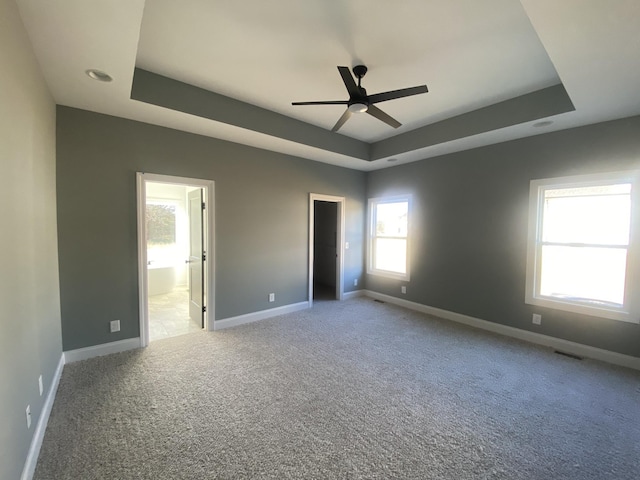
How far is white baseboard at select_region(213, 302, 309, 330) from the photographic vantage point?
12.8 ft

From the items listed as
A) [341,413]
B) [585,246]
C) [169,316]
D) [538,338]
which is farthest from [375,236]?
[169,316]

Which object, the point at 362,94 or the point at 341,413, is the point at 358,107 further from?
the point at 341,413

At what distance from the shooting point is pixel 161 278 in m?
6.11

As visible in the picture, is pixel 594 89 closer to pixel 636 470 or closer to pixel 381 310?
pixel 636 470

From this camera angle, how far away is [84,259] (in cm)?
292

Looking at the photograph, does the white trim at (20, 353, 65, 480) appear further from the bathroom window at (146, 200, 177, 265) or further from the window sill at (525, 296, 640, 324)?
the window sill at (525, 296, 640, 324)

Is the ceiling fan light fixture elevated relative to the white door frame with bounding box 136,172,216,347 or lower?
elevated

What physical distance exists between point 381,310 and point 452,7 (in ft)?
13.5

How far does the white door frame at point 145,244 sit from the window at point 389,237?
3.27 m

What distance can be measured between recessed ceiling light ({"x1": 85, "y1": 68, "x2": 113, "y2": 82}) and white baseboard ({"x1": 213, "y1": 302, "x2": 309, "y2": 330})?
2.98 meters

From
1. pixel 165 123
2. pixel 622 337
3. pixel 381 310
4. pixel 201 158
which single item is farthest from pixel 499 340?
pixel 165 123

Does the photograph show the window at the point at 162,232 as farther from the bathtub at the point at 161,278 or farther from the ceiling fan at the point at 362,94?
the ceiling fan at the point at 362,94

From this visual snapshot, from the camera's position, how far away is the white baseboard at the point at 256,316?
12.8 ft

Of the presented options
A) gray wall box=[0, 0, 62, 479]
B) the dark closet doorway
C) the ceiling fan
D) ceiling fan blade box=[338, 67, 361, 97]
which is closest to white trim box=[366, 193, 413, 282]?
the dark closet doorway
